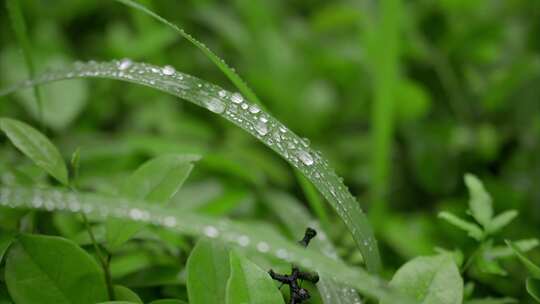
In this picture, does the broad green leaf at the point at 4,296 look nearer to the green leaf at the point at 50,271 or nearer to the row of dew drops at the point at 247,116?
the green leaf at the point at 50,271

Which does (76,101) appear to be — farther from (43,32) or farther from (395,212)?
(395,212)

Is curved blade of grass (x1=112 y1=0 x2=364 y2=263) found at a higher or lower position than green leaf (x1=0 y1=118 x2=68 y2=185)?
higher

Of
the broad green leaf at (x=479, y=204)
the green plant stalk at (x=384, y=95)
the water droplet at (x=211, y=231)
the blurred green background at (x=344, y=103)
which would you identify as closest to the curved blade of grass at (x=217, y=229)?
the water droplet at (x=211, y=231)

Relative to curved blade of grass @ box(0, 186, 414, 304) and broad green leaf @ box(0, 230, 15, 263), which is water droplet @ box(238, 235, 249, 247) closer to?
curved blade of grass @ box(0, 186, 414, 304)

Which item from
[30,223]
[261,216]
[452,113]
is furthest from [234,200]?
[452,113]

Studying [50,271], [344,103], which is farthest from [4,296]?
[344,103]

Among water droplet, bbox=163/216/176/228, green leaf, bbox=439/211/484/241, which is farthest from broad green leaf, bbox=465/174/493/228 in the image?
water droplet, bbox=163/216/176/228

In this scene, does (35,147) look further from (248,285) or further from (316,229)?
(316,229)
